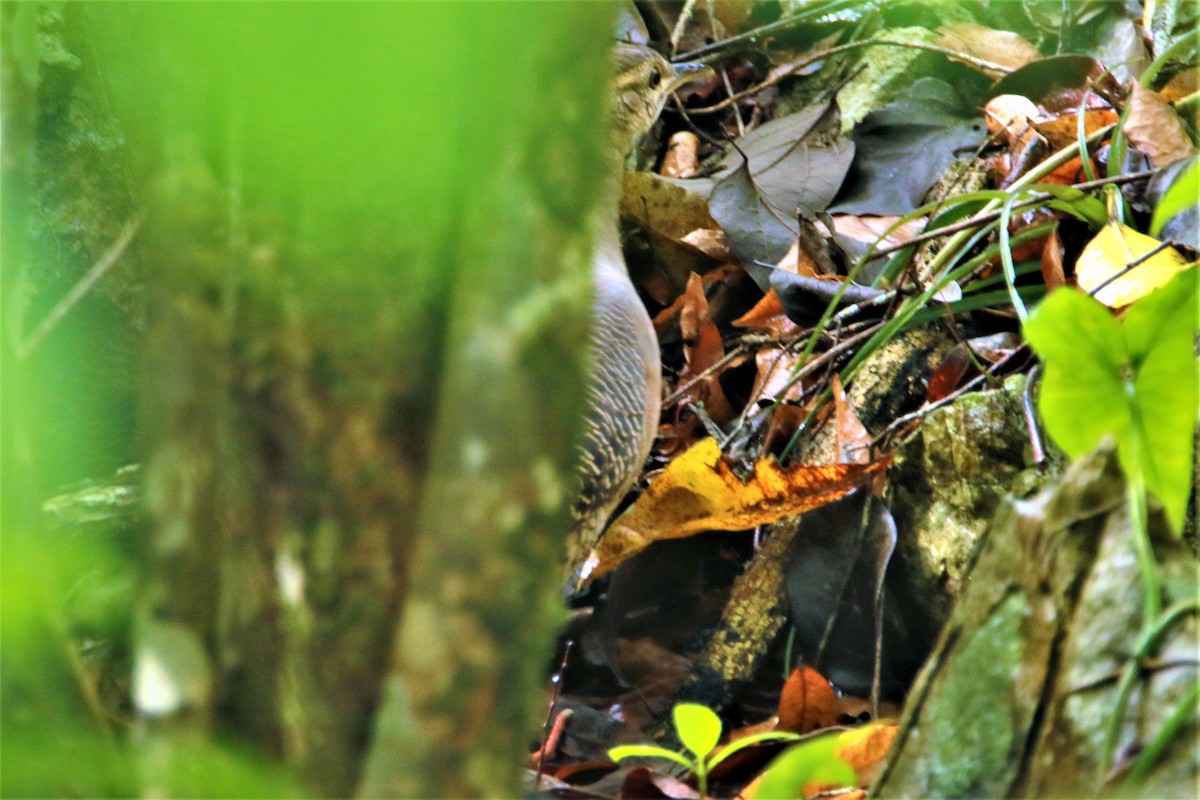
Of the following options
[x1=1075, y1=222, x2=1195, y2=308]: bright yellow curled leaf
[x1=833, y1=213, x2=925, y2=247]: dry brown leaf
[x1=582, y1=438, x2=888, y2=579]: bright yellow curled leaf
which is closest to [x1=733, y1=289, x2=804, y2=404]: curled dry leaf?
[x1=833, y1=213, x2=925, y2=247]: dry brown leaf

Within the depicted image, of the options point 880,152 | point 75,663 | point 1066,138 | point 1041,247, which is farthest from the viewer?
point 880,152

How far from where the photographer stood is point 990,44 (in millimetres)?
3830

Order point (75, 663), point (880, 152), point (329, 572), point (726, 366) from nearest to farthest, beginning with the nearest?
point (329, 572), point (75, 663), point (726, 366), point (880, 152)

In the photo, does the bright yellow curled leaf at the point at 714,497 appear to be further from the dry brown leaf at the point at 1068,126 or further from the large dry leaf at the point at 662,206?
the large dry leaf at the point at 662,206

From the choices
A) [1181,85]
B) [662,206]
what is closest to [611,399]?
[662,206]

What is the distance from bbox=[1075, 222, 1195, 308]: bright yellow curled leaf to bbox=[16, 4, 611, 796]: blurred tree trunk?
1606 mm

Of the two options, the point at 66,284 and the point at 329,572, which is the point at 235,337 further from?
the point at 66,284

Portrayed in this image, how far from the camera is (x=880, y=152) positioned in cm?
353

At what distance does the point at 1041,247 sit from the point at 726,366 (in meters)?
0.93

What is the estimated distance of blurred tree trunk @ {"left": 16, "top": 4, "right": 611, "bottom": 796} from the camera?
3.04ft

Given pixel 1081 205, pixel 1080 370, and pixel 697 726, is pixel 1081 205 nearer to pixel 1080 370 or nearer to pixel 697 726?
pixel 1080 370

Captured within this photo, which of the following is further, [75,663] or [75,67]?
[75,67]

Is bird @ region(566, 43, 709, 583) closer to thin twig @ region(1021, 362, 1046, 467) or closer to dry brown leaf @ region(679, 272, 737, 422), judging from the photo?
dry brown leaf @ region(679, 272, 737, 422)

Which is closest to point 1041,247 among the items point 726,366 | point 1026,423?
point 1026,423
